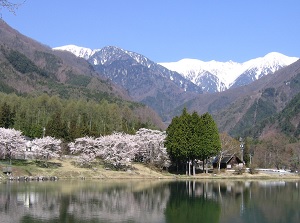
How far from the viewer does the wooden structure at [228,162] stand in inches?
4028

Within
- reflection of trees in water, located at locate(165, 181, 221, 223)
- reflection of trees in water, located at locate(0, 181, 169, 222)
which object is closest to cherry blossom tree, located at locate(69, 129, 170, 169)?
reflection of trees in water, located at locate(165, 181, 221, 223)

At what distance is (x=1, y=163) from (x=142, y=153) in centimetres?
3019

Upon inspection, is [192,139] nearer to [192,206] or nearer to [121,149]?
[121,149]

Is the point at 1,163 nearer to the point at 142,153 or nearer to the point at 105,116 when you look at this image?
the point at 142,153

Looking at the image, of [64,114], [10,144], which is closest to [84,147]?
[10,144]

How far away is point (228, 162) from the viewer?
102875 mm

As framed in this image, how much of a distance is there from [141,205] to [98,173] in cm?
3384

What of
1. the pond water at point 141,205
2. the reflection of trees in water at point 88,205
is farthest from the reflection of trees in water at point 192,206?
the reflection of trees in water at point 88,205

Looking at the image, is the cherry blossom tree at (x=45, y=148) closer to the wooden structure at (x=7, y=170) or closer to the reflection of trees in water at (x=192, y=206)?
the wooden structure at (x=7, y=170)

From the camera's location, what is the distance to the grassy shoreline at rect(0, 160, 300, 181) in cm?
7188

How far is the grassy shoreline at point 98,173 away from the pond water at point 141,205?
880 cm

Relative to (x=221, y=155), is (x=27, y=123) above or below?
above

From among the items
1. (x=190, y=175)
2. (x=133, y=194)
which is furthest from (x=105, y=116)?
(x=133, y=194)

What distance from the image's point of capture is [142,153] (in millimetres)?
93250
